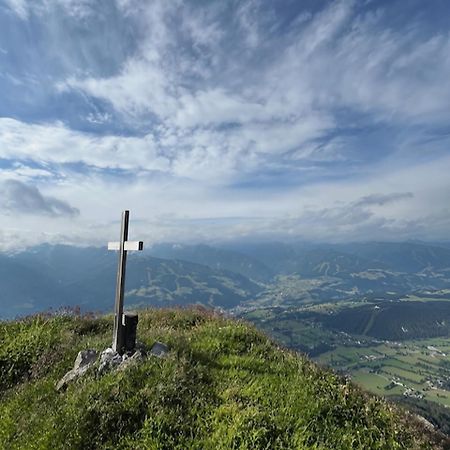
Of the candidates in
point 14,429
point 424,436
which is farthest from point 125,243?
point 424,436

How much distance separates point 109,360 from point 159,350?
133 cm

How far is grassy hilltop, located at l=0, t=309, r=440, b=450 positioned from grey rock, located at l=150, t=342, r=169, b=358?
13.2 inches

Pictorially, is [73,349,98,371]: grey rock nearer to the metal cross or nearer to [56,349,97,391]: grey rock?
[56,349,97,391]: grey rock

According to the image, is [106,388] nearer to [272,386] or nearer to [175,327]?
[272,386]

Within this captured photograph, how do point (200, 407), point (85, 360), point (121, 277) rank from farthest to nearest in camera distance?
point (121, 277)
point (85, 360)
point (200, 407)

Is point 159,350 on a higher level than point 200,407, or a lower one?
higher

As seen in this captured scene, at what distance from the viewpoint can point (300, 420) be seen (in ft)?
24.2

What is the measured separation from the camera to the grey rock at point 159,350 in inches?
384

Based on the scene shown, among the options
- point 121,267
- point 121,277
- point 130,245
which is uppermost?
point 130,245

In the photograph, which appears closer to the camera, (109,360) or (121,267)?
(109,360)

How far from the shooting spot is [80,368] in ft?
31.1

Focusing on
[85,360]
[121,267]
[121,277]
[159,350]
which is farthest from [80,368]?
[121,267]

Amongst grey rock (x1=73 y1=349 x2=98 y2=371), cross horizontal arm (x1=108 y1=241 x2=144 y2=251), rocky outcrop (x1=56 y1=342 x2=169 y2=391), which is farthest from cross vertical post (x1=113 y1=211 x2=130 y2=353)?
grey rock (x1=73 y1=349 x2=98 y2=371)

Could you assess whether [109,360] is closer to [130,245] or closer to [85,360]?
[85,360]
